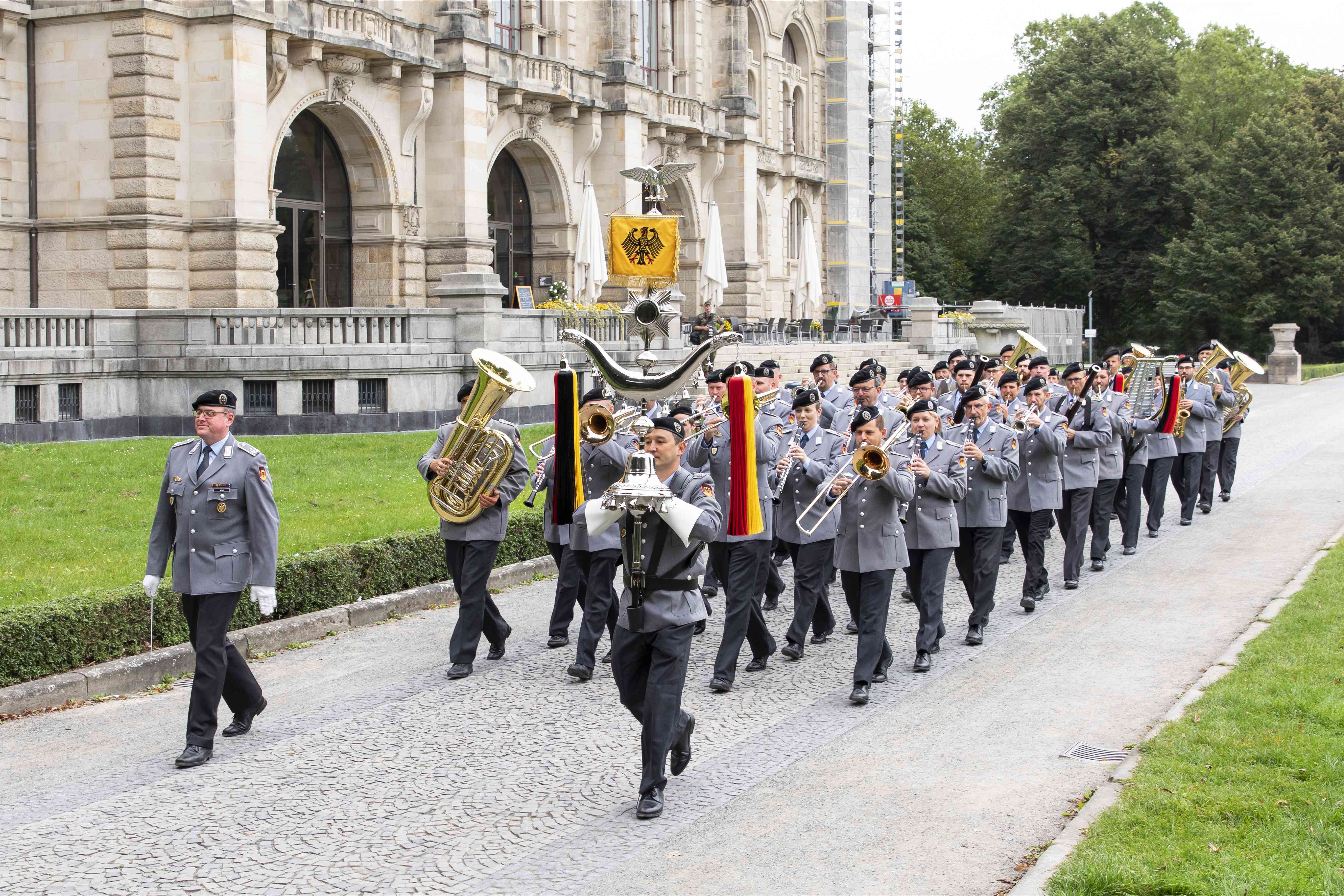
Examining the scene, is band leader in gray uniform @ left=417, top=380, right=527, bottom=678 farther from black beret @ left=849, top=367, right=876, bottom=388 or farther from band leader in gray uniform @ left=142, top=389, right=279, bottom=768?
black beret @ left=849, top=367, right=876, bottom=388

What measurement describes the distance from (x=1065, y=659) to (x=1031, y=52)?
255 feet

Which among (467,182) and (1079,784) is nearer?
(1079,784)

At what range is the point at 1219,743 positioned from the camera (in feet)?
25.7

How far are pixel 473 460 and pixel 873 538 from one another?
301 centimetres

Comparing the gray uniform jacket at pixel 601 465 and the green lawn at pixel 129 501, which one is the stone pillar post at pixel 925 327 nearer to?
the green lawn at pixel 129 501

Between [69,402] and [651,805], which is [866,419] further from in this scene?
[69,402]

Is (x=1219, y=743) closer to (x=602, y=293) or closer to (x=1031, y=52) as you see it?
(x=602, y=293)

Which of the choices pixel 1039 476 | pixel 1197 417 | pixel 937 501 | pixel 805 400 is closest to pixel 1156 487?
pixel 1197 417

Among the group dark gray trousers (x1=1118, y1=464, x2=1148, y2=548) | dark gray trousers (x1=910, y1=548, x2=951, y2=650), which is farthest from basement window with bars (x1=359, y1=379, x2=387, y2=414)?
dark gray trousers (x1=910, y1=548, x2=951, y2=650)

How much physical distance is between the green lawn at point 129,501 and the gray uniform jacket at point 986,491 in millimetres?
5610

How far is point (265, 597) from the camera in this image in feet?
27.5

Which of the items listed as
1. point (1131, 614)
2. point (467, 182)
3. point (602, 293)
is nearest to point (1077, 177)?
point (602, 293)

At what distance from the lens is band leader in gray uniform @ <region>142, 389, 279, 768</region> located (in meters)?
8.46

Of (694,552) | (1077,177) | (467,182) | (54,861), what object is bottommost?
(54,861)
